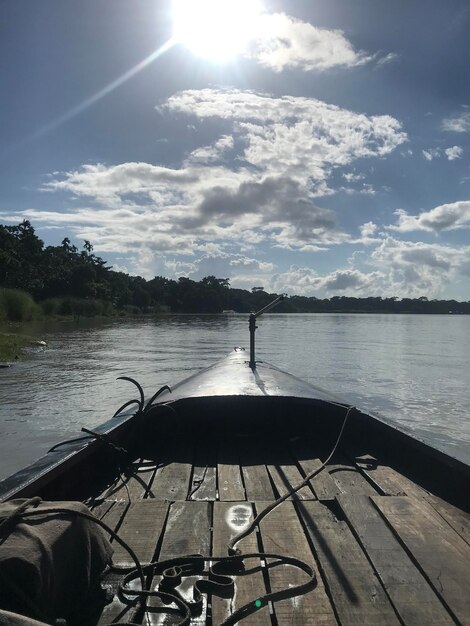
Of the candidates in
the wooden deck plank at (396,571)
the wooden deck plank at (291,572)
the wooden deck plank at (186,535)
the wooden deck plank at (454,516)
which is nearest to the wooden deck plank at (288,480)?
the wooden deck plank at (291,572)

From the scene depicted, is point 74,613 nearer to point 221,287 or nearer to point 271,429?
point 271,429

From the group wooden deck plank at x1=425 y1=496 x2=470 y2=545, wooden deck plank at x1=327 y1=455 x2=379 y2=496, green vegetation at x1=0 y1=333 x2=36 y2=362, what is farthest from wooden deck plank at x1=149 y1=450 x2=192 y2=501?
green vegetation at x1=0 y1=333 x2=36 y2=362

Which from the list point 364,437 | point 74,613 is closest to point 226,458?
point 364,437

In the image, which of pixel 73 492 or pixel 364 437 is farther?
pixel 364 437

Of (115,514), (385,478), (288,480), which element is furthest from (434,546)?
(115,514)

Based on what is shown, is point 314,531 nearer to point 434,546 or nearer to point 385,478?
point 434,546

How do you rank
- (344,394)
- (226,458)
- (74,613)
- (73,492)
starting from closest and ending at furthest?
(74,613) → (73,492) → (226,458) → (344,394)

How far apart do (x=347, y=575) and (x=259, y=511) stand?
893mm

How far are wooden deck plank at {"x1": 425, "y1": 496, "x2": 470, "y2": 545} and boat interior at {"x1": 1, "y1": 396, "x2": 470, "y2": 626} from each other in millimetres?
12

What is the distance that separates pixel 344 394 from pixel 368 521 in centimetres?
1273

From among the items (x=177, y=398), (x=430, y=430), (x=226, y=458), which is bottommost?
(x=430, y=430)

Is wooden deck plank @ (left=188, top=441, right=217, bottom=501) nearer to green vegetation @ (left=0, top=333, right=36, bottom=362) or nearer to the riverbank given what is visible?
the riverbank

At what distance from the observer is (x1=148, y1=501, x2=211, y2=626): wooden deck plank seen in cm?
226

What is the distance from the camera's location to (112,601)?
7.16 feet
